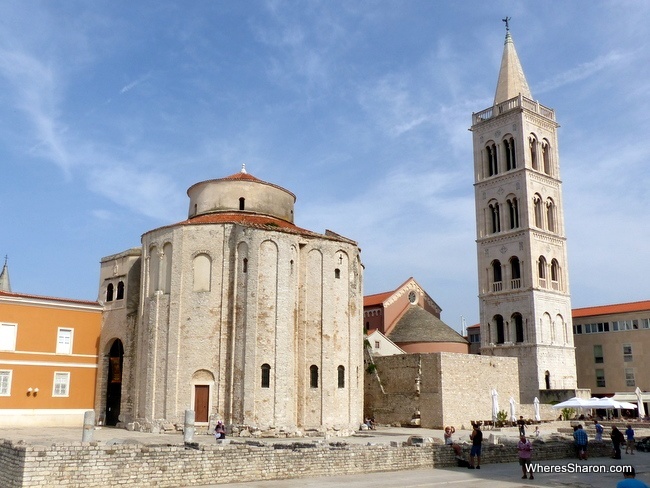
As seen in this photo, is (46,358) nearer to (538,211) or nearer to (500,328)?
(500,328)

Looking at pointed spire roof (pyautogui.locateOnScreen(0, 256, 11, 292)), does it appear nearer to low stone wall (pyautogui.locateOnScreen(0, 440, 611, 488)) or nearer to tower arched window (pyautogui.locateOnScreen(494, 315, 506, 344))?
tower arched window (pyautogui.locateOnScreen(494, 315, 506, 344))

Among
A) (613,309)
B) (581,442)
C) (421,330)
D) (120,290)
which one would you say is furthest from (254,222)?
(613,309)

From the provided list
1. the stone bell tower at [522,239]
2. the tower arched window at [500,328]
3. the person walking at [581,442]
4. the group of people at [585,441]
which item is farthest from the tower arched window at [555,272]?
the person walking at [581,442]

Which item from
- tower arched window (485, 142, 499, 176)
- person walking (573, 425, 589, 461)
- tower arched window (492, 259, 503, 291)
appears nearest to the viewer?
person walking (573, 425, 589, 461)

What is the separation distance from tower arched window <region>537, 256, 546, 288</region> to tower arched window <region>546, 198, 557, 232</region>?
3489 millimetres

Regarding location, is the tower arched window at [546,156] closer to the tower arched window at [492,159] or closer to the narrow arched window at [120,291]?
the tower arched window at [492,159]

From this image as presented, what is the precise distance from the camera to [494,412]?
123 feet

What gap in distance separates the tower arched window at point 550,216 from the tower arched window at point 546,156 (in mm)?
3079

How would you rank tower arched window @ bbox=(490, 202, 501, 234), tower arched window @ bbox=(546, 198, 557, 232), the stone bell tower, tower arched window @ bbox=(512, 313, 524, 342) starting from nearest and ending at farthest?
the stone bell tower
tower arched window @ bbox=(512, 313, 524, 342)
tower arched window @ bbox=(546, 198, 557, 232)
tower arched window @ bbox=(490, 202, 501, 234)

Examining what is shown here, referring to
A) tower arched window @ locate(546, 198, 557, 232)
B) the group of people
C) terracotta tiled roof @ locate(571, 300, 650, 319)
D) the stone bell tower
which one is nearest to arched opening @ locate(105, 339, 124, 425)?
the group of people

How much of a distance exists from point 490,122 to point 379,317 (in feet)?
68.6

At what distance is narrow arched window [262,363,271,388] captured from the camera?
31953 millimetres

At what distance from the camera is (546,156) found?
58.5m

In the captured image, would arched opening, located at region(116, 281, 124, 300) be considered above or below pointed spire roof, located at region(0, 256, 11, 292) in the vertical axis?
below
